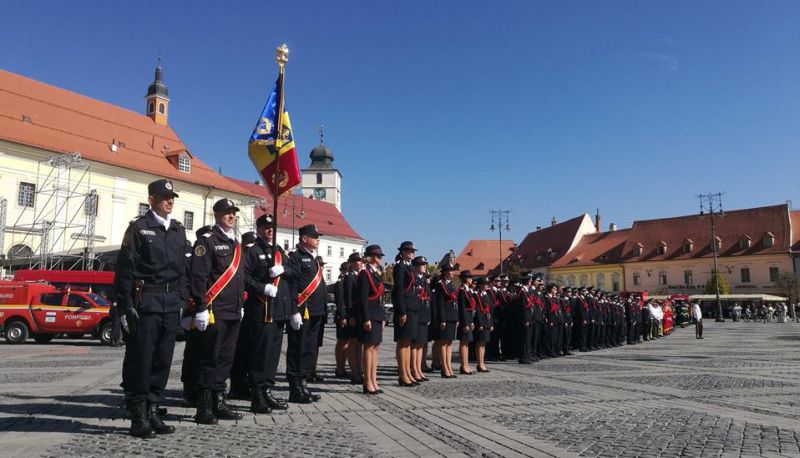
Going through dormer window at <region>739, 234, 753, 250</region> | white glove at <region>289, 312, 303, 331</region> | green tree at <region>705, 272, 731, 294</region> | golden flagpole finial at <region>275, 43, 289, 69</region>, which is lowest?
white glove at <region>289, 312, 303, 331</region>

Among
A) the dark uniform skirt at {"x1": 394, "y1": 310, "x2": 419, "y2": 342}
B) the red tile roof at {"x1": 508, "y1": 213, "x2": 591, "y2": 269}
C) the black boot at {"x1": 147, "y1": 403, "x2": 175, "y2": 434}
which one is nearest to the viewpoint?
the black boot at {"x1": 147, "y1": 403, "x2": 175, "y2": 434}

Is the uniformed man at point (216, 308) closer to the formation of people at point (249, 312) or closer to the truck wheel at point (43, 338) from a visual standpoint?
the formation of people at point (249, 312)

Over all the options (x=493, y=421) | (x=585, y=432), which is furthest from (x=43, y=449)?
(x=585, y=432)

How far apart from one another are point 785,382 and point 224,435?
8418mm

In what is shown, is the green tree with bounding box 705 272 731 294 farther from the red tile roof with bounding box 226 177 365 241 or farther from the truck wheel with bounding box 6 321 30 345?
the truck wheel with bounding box 6 321 30 345

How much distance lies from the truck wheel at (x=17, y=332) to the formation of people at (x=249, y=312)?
13.9 m

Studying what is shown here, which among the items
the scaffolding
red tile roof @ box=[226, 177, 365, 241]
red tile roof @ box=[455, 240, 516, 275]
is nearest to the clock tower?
red tile roof @ box=[226, 177, 365, 241]

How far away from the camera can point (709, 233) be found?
60.4 m

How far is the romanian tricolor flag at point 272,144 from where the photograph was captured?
29.4 ft

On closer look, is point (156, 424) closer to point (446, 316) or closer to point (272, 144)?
point (272, 144)

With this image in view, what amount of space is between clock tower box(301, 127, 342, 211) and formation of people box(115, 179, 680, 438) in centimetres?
8422

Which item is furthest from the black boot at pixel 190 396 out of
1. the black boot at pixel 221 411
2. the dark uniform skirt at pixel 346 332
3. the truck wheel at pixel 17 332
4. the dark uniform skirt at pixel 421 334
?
the truck wheel at pixel 17 332

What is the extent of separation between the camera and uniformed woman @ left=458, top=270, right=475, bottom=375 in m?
10.0

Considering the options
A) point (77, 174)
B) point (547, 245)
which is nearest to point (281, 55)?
point (77, 174)
